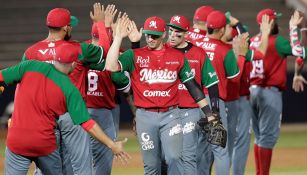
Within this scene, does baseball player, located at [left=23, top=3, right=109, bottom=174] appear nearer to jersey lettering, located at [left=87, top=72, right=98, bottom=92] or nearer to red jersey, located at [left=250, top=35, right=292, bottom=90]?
jersey lettering, located at [left=87, top=72, right=98, bottom=92]

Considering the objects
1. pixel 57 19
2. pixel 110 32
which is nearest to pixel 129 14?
pixel 110 32

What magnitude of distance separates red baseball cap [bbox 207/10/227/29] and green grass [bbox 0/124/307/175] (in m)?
3.42

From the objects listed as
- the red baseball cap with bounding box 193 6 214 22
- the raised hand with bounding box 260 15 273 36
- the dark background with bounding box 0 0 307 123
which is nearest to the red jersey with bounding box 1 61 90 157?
the red baseball cap with bounding box 193 6 214 22

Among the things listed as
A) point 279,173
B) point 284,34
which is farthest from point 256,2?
point 279,173

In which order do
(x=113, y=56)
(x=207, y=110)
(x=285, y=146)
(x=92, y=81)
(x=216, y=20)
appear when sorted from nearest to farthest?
(x=113, y=56) → (x=207, y=110) → (x=92, y=81) → (x=216, y=20) → (x=285, y=146)

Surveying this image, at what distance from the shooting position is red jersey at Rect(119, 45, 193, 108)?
353 inches

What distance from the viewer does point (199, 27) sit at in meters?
11.2

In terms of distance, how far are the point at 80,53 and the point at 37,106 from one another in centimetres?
113

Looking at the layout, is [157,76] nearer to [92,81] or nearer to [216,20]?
[92,81]

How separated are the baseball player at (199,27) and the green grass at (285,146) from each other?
3.10 meters

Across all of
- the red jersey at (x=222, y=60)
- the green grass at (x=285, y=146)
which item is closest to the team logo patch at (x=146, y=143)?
the red jersey at (x=222, y=60)

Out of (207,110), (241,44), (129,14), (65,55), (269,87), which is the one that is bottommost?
(129,14)

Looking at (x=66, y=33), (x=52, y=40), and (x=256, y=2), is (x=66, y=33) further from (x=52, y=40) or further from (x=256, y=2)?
(x=256, y=2)

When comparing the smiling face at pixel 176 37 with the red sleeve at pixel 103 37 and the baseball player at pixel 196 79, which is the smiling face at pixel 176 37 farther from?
the red sleeve at pixel 103 37
